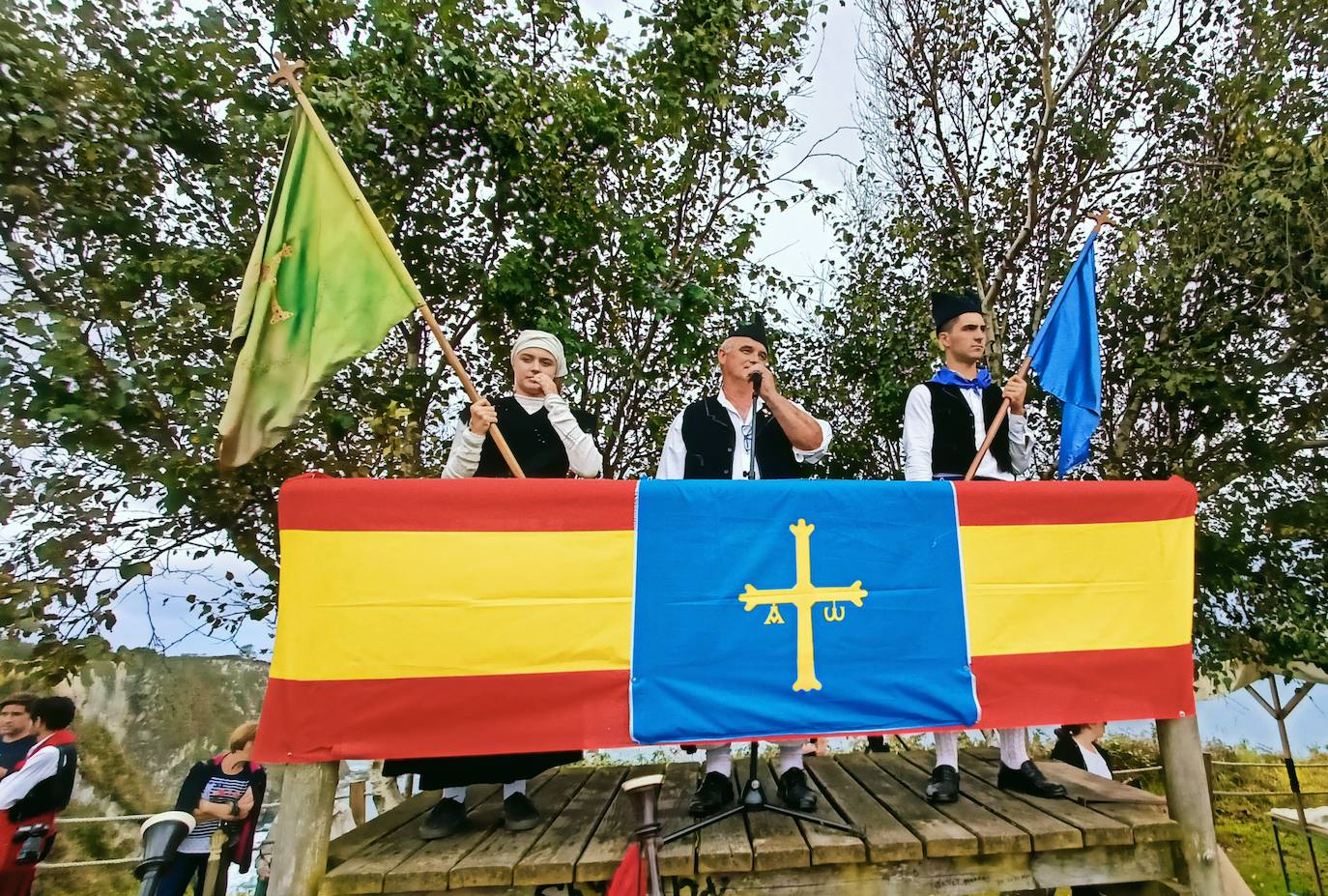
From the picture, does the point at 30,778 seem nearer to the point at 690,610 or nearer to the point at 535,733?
the point at 535,733

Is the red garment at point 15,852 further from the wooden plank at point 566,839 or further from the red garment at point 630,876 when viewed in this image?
the red garment at point 630,876

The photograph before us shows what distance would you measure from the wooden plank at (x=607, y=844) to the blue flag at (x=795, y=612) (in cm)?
39

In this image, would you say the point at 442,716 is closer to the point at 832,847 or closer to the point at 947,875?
the point at 832,847

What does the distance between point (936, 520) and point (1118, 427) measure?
5.37m

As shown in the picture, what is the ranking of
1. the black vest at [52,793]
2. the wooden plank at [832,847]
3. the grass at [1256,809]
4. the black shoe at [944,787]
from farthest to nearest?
the grass at [1256,809] → the black vest at [52,793] → the black shoe at [944,787] → the wooden plank at [832,847]

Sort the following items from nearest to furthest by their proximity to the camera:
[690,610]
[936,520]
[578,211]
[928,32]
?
[690,610] → [936,520] → [578,211] → [928,32]

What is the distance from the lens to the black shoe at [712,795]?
9.03 feet

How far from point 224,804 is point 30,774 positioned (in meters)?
1.25

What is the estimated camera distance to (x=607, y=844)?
8.13 feet

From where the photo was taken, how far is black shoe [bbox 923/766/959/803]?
288cm

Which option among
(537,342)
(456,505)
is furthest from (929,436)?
(456,505)

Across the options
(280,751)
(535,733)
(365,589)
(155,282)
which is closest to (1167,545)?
(535,733)

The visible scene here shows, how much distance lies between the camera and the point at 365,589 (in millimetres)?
2387

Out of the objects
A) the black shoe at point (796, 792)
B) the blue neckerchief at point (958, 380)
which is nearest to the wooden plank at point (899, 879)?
the black shoe at point (796, 792)
